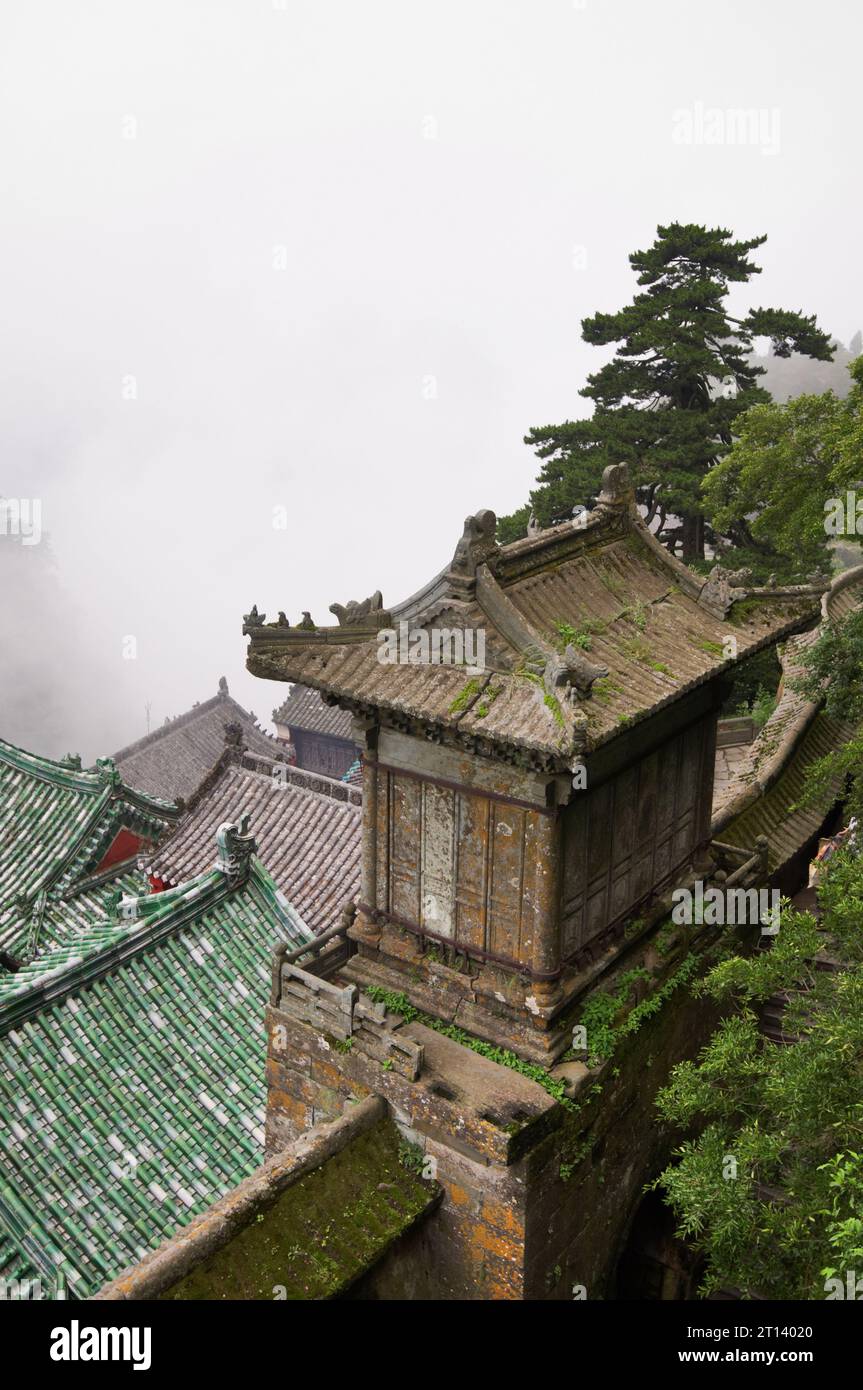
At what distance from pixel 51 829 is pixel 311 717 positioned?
30.6 meters

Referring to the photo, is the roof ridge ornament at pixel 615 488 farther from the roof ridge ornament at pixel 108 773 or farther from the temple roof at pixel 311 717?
the temple roof at pixel 311 717

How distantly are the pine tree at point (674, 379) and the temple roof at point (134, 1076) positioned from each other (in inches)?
828

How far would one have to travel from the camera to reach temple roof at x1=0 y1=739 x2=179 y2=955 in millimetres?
23266

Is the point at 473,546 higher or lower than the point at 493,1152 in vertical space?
higher

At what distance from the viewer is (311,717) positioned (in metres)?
55.5

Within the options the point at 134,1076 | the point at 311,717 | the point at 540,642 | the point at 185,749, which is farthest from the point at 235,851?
the point at 311,717

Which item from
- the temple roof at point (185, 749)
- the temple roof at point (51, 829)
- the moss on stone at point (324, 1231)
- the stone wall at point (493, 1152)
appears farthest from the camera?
the temple roof at point (185, 749)

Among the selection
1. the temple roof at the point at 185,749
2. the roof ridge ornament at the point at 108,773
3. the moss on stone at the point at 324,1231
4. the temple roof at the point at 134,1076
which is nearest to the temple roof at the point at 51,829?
the roof ridge ornament at the point at 108,773

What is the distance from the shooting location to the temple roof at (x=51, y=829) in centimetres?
2327

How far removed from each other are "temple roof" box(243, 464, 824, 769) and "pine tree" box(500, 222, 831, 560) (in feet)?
62.5

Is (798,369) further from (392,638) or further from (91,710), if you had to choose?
(392,638)

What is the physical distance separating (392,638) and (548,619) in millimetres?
1891

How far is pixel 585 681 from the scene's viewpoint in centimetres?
1088

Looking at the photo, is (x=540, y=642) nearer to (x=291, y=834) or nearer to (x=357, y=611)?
(x=357, y=611)
